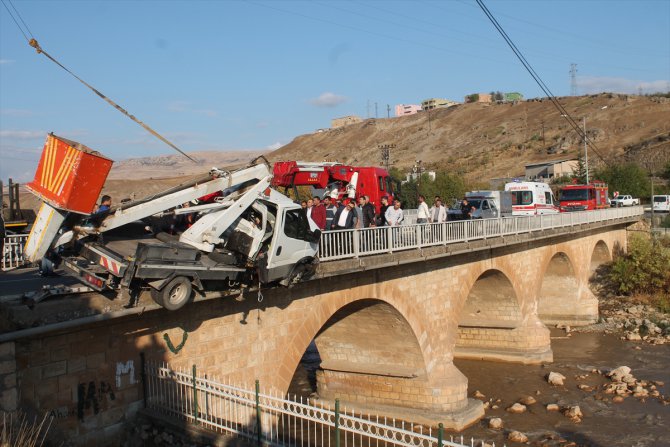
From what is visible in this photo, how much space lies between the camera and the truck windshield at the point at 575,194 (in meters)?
34.9

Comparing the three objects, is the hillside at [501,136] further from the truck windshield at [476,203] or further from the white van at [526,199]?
the truck windshield at [476,203]

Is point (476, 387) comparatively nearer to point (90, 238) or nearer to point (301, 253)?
point (301, 253)

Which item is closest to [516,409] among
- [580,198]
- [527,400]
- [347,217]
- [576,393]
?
[527,400]

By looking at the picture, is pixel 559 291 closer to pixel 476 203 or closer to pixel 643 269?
pixel 643 269

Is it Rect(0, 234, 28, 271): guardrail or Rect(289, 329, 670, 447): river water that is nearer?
Rect(0, 234, 28, 271): guardrail

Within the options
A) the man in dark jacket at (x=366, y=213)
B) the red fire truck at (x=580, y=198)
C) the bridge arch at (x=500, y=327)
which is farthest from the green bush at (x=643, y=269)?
the man in dark jacket at (x=366, y=213)

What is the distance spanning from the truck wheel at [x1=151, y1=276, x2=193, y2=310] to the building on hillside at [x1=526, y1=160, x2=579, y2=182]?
6401cm

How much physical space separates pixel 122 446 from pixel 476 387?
1410 cm

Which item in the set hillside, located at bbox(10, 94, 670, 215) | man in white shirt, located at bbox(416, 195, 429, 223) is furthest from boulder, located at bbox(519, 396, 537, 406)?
hillside, located at bbox(10, 94, 670, 215)

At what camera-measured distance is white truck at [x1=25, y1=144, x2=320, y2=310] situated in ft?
24.5

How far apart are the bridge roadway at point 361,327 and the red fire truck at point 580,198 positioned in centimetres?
548

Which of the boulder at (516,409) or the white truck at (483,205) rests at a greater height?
the white truck at (483,205)

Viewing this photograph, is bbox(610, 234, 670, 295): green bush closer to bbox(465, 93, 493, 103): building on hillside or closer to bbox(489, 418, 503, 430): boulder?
bbox(489, 418, 503, 430): boulder

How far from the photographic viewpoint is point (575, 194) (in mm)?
35281
